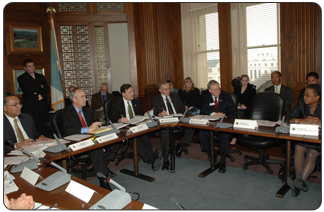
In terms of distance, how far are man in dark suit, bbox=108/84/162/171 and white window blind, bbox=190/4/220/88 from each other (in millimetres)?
3544

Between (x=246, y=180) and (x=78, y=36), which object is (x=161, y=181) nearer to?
(x=246, y=180)

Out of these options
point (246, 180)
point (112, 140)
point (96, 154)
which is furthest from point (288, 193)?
→ point (96, 154)

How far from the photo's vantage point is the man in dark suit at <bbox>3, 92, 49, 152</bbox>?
2.85 meters

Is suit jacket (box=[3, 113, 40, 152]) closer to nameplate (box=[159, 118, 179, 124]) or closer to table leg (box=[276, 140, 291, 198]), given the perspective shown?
nameplate (box=[159, 118, 179, 124])

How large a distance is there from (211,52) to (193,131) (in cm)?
351

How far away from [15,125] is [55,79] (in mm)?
3263

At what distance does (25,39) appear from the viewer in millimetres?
6156

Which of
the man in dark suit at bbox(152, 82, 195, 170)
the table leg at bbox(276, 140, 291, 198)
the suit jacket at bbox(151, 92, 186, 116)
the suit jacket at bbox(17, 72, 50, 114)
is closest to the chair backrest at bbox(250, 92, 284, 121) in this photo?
the table leg at bbox(276, 140, 291, 198)

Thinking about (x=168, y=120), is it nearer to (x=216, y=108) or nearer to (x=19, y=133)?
(x=216, y=108)

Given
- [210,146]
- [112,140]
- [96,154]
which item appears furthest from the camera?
[210,146]

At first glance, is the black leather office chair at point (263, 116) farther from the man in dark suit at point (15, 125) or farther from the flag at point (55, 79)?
the flag at point (55, 79)

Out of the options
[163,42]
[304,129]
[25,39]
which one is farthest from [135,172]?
[25,39]

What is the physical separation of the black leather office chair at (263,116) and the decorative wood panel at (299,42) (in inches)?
80.8

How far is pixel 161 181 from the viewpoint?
3.55 metres
